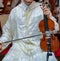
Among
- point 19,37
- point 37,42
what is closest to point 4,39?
point 19,37

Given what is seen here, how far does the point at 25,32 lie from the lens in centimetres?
178

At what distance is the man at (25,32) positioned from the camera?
5.72 feet

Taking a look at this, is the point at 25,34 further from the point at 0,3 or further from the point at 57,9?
the point at 0,3

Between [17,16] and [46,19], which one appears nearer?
[46,19]

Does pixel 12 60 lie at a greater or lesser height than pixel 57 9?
lesser

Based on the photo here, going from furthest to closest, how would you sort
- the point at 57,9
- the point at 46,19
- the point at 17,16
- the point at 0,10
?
1. the point at 0,10
2. the point at 57,9
3. the point at 17,16
4. the point at 46,19

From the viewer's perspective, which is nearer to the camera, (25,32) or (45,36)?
(45,36)

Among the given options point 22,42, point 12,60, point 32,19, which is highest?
point 32,19

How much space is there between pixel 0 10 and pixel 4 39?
1.24m

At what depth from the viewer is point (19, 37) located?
5.84ft

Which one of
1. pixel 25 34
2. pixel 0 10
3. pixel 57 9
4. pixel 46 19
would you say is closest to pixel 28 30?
pixel 25 34

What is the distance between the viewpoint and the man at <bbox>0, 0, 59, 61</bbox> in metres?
1.74

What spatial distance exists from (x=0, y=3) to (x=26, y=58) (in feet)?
4.70

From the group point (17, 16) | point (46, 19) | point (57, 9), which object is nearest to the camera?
point (46, 19)
